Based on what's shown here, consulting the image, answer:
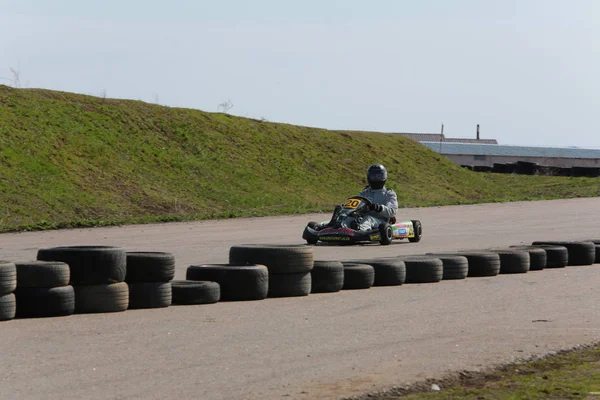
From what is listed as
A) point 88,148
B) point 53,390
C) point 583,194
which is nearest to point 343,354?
point 53,390

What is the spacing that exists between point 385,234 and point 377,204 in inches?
22.6

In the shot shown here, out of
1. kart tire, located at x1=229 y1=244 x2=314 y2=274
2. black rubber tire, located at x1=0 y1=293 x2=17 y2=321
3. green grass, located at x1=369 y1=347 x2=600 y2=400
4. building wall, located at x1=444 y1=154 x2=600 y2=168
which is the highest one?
building wall, located at x1=444 y1=154 x2=600 y2=168

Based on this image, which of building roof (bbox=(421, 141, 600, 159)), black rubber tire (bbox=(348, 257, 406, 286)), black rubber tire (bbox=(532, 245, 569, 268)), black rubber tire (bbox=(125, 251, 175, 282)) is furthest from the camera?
building roof (bbox=(421, 141, 600, 159))

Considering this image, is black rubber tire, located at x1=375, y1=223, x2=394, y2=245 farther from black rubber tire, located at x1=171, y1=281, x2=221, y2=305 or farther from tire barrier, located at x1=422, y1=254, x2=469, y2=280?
black rubber tire, located at x1=171, y1=281, x2=221, y2=305

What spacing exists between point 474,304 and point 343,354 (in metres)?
3.54

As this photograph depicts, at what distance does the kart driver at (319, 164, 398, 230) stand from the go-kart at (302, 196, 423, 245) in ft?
0.17

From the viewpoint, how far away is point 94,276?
9.66 m

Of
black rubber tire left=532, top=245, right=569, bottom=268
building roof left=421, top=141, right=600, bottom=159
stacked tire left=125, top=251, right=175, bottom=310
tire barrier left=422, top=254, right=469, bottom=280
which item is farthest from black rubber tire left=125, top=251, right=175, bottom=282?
building roof left=421, top=141, right=600, bottom=159

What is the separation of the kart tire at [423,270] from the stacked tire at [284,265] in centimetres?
204

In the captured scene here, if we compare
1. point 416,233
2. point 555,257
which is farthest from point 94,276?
point 416,233

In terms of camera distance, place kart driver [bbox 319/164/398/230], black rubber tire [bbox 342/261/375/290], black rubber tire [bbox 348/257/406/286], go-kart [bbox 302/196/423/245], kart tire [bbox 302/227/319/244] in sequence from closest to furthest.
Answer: black rubber tire [bbox 342/261/375/290] → black rubber tire [bbox 348/257/406/286] → go-kart [bbox 302/196/423/245] → kart tire [bbox 302/227/319/244] → kart driver [bbox 319/164/398/230]

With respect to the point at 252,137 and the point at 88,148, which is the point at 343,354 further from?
the point at 252,137

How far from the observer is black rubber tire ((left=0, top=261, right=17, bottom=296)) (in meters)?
8.94

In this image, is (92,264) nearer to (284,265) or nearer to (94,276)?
(94,276)
